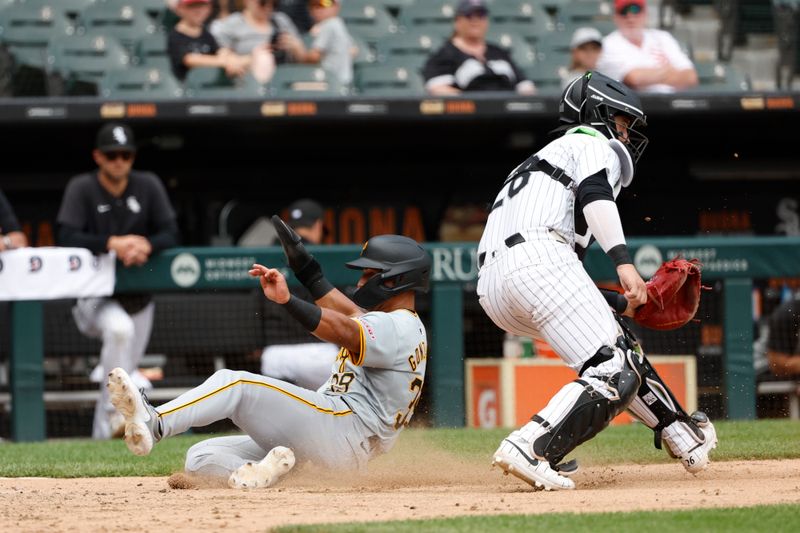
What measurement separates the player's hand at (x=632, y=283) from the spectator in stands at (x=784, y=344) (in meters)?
4.00

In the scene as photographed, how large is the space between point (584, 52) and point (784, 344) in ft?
8.96

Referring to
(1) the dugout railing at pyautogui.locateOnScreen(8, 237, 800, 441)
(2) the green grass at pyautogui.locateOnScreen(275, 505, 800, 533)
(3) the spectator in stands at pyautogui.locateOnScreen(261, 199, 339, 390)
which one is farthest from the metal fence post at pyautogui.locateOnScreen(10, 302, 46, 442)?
(2) the green grass at pyautogui.locateOnScreen(275, 505, 800, 533)

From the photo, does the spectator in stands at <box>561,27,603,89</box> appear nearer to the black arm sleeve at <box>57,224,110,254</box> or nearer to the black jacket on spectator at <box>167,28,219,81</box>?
the black jacket on spectator at <box>167,28,219,81</box>

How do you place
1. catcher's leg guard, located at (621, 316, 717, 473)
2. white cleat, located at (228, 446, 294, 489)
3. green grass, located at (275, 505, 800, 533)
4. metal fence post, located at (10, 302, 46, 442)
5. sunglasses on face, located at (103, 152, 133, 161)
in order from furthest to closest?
sunglasses on face, located at (103, 152, 133, 161) < metal fence post, located at (10, 302, 46, 442) < catcher's leg guard, located at (621, 316, 717, 473) < white cleat, located at (228, 446, 294, 489) < green grass, located at (275, 505, 800, 533)

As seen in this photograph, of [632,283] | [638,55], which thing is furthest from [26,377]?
[638,55]

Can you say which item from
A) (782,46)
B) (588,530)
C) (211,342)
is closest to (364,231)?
(211,342)

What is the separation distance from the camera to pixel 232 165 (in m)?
10.4

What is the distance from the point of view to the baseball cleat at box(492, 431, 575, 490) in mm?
4566

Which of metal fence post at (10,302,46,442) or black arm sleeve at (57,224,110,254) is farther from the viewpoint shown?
black arm sleeve at (57,224,110,254)

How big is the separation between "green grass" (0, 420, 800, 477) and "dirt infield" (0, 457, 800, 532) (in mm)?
284

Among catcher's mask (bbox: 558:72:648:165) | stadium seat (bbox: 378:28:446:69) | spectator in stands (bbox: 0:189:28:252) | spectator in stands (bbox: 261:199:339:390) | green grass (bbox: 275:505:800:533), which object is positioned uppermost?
stadium seat (bbox: 378:28:446:69)

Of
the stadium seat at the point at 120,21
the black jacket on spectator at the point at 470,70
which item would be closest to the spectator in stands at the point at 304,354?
the black jacket on spectator at the point at 470,70

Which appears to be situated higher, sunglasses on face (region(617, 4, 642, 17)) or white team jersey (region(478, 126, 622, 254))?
sunglasses on face (region(617, 4, 642, 17))

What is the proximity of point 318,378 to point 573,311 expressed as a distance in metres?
3.33
